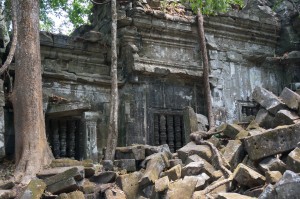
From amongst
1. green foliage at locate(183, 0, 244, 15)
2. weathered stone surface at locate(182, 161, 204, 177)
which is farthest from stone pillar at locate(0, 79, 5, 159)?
green foliage at locate(183, 0, 244, 15)

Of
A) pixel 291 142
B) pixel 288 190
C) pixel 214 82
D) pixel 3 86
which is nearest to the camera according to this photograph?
pixel 288 190

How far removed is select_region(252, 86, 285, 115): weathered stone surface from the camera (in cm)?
691

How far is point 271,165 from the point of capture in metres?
5.23

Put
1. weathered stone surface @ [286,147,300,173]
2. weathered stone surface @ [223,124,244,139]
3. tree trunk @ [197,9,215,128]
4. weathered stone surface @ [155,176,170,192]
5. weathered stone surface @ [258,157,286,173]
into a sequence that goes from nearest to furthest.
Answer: weathered stone surface @ [286,147,300,173], weathered stone surface @ [155,176,170,192], weathered stone surface @ [258,157,286,173], weathered stone surface @ [223,124,244,139], tree trunk @ [197,9,215,128]

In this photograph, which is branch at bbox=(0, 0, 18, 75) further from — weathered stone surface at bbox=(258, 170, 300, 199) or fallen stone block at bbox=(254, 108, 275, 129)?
weathered stone surface at bbox=(258, 170, 300, 199)

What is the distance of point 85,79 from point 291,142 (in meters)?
5.04

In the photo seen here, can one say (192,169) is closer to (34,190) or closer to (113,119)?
(34,190)

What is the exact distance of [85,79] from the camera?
30.2ft

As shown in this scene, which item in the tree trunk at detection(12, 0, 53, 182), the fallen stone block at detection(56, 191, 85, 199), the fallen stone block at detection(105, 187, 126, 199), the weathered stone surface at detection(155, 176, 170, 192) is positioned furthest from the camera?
the tree trunk at detection(12, 0, 53, 182)

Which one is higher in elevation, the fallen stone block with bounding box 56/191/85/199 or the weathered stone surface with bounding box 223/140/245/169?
the weathered stone surface with bounding box 223/140/245/169

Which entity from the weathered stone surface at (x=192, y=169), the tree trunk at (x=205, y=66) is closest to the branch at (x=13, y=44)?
the weathered stone surface at (x=192, y=169)

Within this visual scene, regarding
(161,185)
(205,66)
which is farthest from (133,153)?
(205,66)

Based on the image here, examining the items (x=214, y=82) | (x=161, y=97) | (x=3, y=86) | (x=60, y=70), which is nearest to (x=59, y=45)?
(x=60, y=70)

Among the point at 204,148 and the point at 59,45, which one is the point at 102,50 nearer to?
the point at 59,45
